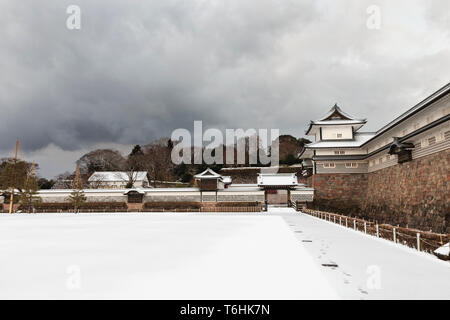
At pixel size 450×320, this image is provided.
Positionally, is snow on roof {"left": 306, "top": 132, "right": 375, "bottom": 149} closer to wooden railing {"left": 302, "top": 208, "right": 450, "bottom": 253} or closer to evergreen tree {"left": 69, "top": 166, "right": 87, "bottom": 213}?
wooden railing {"left": 302, "top": 208, "right": 450, "bottom": 253}

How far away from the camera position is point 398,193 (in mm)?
19359

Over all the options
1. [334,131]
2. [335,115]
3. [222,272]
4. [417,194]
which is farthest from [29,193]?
[417,194]

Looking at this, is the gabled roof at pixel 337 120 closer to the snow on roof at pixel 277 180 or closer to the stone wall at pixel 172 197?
the snow on roof at pixel 277 180

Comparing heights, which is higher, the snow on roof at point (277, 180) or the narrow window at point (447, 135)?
the narrow window at point (447, 135)

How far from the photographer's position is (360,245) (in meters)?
7.97

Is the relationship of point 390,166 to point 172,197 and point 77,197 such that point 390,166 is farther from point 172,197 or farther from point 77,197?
point 77,197

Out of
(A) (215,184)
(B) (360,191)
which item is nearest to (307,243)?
(B) (360,191)

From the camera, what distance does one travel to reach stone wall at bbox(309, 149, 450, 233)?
14211mm

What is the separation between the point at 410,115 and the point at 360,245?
13436 millimetres

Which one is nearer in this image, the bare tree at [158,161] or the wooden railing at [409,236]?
the wooden railing at [409,236]

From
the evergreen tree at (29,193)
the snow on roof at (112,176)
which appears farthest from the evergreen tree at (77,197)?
the snow on roof at (112,176)

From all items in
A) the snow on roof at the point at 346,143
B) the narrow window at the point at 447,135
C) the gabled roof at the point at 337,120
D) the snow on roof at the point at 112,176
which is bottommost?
the snow on roof at the point at 112,176

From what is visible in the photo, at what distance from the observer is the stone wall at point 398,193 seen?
46.6ft
